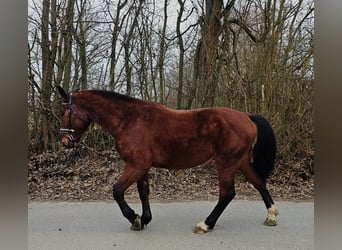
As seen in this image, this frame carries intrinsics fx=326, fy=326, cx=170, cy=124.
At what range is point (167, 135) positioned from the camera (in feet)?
10.6

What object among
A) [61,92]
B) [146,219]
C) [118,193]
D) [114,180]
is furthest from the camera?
[114,180]

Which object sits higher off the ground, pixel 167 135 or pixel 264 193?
pixel 167 135

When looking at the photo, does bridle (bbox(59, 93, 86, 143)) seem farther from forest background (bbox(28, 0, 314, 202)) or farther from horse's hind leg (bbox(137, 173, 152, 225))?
forest background (bbox(28, 0, 314, 202))

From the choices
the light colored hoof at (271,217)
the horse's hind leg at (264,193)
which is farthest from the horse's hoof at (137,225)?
the light colored hoof at (271,217)

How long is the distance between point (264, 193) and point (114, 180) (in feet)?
8.20

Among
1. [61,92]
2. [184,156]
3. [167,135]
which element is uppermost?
[61,92]

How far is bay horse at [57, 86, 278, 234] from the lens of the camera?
318 centimetres

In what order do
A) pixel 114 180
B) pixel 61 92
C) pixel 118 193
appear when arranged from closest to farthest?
pixel 118 193, pixel 61 92, pixel 114 180

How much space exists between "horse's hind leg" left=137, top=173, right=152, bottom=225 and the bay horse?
0.01 meters

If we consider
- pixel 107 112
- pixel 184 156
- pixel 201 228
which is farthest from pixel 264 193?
pixel 107 112

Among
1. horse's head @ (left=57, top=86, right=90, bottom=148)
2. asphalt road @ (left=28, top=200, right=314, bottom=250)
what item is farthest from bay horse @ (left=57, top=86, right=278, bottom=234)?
asphalt road @ (left=28, top=200, right=314, bottom=250)

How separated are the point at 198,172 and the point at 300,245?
2305mm

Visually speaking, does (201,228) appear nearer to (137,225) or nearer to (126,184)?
(137,225)
